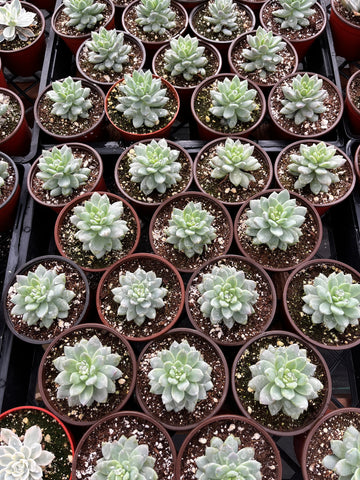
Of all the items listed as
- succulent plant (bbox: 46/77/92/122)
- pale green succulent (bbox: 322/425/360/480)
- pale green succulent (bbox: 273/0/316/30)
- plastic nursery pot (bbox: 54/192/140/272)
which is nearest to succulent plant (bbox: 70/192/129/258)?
plastic nursery pot (bbox: 54/192/140/272)

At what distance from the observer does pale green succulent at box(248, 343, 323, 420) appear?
4.91 ft

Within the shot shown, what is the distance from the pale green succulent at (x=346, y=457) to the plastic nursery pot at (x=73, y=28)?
2.39 metres

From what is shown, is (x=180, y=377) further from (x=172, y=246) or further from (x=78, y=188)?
(x=78, y=188)

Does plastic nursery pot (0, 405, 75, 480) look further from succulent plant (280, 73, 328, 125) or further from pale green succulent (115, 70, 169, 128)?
succulent plant (280, 73, 328, 125)

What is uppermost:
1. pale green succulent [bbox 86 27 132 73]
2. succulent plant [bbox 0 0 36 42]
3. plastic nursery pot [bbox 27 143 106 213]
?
succulent plant [bbox 0 0 36 42]

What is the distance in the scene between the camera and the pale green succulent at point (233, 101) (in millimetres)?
2074

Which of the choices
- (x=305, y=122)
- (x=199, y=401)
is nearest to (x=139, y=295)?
(x=199, y=401)

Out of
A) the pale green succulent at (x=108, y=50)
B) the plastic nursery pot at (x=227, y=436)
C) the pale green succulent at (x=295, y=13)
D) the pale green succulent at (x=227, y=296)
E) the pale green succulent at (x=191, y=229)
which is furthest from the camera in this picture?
the pale green succulent at (x=295, y=13)

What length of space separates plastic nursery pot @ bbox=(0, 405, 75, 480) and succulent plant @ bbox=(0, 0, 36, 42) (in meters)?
2.09

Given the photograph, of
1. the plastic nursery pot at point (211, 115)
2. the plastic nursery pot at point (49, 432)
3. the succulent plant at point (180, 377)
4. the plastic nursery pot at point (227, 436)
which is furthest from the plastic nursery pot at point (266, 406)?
the plastic nursery pot at point (211, 115)

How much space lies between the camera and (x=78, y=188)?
206 cm

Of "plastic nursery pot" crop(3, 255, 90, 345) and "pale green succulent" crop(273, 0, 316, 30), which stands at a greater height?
"pale green succulent" crop(273, 0, 316, 30)

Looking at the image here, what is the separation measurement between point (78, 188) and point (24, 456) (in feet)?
3.80

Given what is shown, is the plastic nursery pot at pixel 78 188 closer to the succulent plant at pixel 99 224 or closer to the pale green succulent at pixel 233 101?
the succulent plant at pixel 99 224
